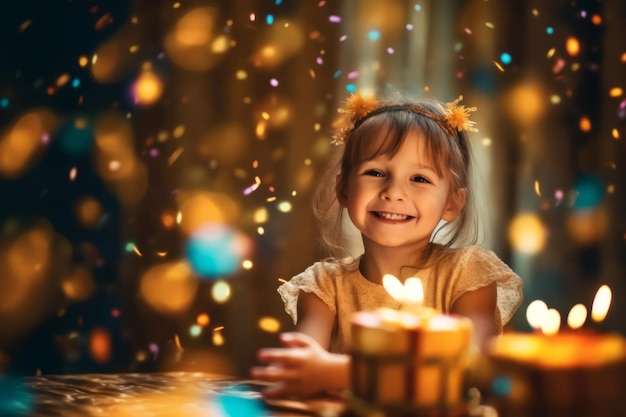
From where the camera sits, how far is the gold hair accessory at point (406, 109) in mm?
1361

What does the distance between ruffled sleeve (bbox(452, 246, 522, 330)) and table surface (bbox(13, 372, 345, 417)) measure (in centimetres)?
49

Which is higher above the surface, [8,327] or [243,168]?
[243,168]

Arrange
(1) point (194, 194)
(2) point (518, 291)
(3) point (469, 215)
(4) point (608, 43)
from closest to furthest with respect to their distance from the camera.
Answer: (2) point (518, 291)
(3) point (469, 215)
(4) point (608, 43)
(1) point (194, 194)

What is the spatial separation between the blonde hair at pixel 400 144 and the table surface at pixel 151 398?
1.65 ft

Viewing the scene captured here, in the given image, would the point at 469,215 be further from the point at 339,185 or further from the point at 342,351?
the point at 342,351

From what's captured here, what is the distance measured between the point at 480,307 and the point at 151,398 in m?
0.65

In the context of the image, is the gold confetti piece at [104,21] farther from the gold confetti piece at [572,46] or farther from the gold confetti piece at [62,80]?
the gold confetti piece at [572,46]

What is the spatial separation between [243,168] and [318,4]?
43cm

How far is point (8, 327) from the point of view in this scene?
5.06 feet

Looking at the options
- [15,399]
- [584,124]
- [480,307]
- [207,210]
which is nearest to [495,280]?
[480,307]

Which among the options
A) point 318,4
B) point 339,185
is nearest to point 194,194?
point 339,185

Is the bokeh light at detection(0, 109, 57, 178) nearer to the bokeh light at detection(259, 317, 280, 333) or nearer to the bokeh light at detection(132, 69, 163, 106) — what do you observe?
the bokeh light at detection(132, 69, 163, 106)

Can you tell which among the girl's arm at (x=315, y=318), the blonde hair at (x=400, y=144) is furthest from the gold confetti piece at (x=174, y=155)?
the girl's arm at (x=315, y=318)

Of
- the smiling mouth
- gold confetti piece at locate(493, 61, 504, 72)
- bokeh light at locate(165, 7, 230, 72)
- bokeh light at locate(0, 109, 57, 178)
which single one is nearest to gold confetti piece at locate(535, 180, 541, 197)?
gold confetti piece at locate(493, 61, 504, 72)
